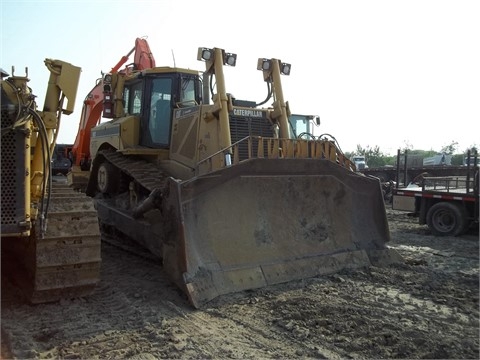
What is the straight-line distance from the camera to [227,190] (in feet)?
18.5

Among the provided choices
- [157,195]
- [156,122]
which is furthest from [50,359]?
[156,122]

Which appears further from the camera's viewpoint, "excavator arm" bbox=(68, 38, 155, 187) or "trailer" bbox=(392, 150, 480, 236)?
"trailer" bbox=(392, 150, 480, 236)

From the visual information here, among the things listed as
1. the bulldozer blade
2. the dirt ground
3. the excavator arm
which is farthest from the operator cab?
the dirt ground

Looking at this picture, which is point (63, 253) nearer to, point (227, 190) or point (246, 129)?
point (227, 190)

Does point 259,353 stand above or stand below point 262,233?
below

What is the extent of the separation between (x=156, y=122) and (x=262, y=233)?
9.48 ft

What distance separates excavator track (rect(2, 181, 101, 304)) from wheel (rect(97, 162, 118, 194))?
9.23 feet

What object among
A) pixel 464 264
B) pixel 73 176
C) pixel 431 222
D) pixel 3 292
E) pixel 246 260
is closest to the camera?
pixel 3 292

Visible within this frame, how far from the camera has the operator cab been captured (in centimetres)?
745

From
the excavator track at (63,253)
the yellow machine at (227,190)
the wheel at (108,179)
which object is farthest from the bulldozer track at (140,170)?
the excavator track at (63,253)

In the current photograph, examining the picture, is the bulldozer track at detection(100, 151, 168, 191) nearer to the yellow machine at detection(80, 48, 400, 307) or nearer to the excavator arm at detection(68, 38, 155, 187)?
the yellow machine at detection(80, 48, 400, 307)

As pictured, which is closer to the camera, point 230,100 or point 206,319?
point 206,319

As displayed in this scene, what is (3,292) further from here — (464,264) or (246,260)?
(464,264)

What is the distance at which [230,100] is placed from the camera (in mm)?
6441
